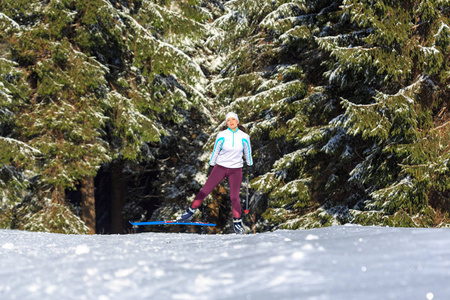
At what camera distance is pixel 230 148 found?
7559mm

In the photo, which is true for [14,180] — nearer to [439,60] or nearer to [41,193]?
[41,193]

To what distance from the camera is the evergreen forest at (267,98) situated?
909cm

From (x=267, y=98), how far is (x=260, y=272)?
9.96 meters

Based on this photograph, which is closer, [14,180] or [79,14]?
[14,180]

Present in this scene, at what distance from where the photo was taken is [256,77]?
13.8 m

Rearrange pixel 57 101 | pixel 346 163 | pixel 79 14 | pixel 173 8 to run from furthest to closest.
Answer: pixel 173 8 → pixel 79 14 → pixel 57 101 → pixel 346 163

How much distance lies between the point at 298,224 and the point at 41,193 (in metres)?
7.38

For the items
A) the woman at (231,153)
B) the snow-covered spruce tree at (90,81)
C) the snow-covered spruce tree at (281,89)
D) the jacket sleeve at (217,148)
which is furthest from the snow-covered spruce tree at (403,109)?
the snow-covered spruce tree at (90,81)

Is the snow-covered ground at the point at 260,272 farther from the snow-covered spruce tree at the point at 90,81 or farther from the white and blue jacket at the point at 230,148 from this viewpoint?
the snow-covered spruce tree at the point at 90,81

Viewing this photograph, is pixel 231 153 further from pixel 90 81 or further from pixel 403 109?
pixel 90 81

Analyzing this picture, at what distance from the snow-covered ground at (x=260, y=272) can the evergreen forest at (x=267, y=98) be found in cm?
586

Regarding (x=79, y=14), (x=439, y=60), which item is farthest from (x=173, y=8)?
(x=439, y=60)

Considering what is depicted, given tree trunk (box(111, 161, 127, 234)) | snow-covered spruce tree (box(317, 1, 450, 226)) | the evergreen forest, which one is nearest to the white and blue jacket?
snow-covered spruce tree (box(317, 1, 450, 226))

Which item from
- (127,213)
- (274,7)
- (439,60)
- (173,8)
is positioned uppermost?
(173,8)
